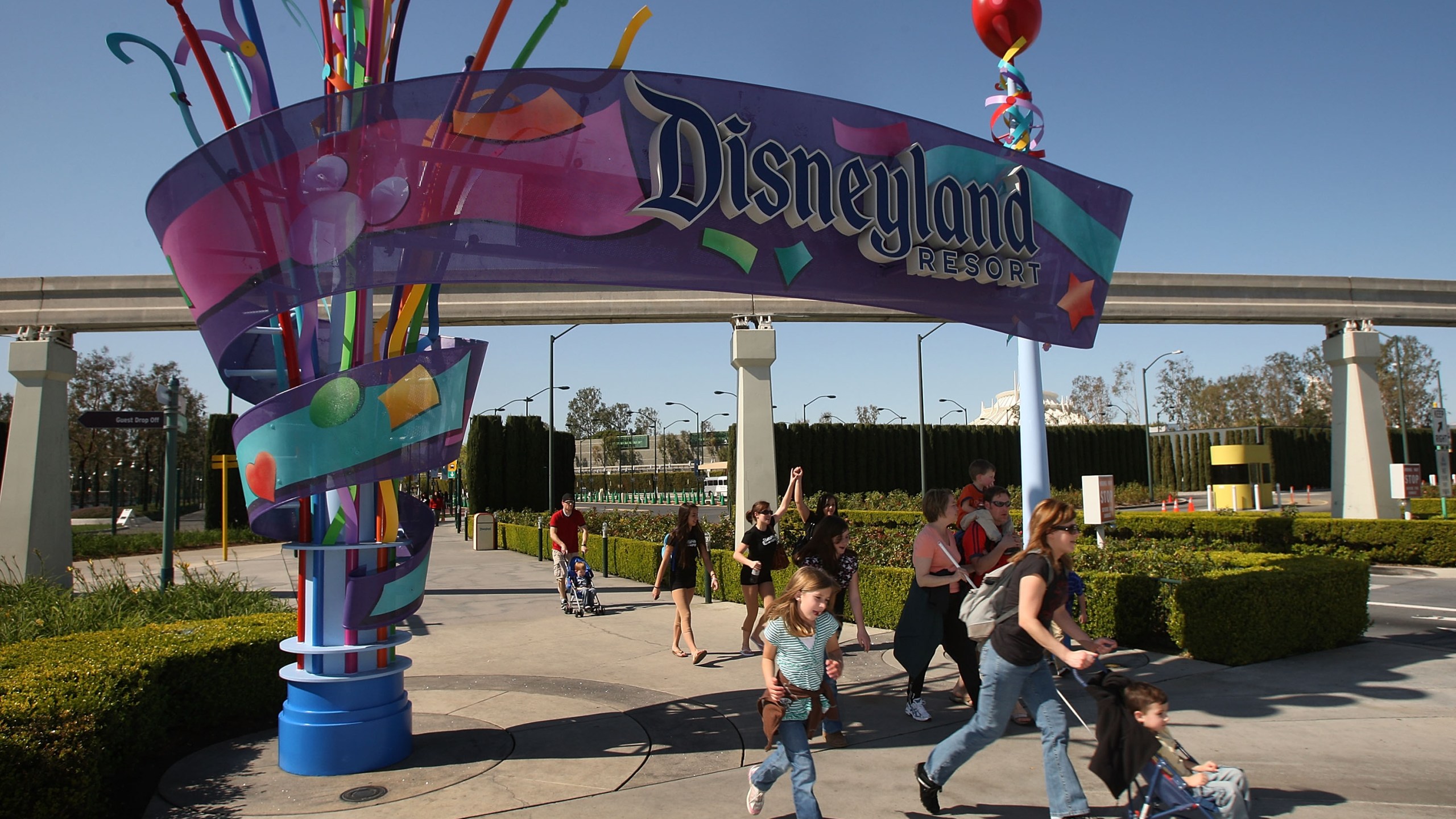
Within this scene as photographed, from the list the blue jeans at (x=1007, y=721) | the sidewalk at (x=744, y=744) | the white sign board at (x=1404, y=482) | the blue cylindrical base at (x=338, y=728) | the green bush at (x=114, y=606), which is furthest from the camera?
the white sign board at (x=1404, y=482)

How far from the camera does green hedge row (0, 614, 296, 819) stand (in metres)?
4.56

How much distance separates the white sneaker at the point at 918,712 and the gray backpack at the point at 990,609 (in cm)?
202

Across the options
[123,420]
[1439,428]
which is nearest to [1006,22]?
[123,420]

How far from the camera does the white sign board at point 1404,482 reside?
20.5 meters

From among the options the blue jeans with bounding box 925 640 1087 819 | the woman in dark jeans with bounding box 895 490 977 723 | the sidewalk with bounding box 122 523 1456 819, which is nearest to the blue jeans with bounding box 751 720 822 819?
the sidewalk with bounding box 122 523 1456 819

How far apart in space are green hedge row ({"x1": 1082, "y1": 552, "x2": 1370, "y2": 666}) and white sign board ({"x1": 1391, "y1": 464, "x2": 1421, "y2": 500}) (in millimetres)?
13955

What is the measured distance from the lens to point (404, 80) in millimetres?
5449

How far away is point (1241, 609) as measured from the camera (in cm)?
813

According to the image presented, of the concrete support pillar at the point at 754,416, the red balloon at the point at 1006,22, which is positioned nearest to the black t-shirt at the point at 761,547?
the red balloon at the point at 1006,22

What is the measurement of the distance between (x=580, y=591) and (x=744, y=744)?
22.4ft

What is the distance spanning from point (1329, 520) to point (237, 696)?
20.9 metres

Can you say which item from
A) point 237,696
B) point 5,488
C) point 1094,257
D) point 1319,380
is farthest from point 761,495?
point 1319,380

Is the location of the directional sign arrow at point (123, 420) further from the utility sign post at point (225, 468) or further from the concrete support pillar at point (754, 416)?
the utility sign post at point (225, 468)

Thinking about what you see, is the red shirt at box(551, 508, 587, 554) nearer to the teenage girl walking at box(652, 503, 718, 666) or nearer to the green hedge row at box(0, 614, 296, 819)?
the teenage girl walking at box(652, 503, 718, 666)
